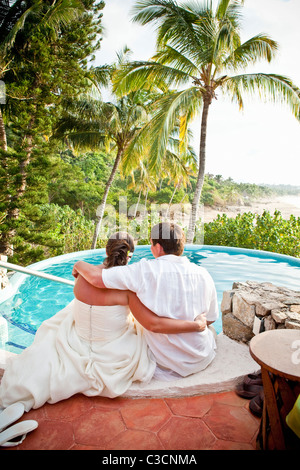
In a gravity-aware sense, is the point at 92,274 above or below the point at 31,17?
below

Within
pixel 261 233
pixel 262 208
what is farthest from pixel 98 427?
pixel 262 208

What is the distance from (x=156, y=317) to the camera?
1.91 meters

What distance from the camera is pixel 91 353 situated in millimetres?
1953

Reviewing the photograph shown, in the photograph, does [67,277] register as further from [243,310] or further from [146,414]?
[146,414]

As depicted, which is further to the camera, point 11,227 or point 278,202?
point 278,202

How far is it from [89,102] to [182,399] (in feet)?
37.8

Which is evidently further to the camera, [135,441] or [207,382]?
[207,382]

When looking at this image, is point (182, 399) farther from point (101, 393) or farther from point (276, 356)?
point (276, 356)

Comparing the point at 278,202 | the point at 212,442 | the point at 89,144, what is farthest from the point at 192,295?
the point at 278,202

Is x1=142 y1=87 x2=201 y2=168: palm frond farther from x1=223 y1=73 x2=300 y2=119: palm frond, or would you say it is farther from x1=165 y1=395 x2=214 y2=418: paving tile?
x1=165 y1=395 x2=214 y2=418: paving tile

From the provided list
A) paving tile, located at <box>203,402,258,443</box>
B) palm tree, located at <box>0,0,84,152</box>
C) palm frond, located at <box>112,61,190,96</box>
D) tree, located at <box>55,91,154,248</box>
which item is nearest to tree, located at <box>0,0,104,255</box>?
palm tree, located at <box>0,0,84,152</box>

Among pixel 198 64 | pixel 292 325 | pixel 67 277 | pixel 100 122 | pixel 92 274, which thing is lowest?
pixel 67 277

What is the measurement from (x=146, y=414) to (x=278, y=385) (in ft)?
2.83

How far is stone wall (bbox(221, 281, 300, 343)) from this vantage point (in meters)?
2.30
